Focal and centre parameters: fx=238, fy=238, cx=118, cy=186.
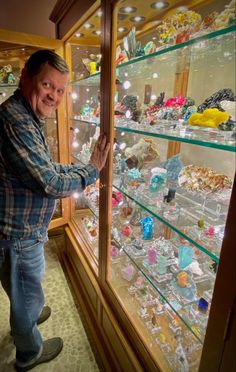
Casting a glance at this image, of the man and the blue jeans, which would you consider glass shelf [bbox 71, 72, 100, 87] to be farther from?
the blue jeans

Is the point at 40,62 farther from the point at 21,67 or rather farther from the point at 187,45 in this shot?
the point at 21,67

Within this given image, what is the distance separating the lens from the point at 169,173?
1.16 metres

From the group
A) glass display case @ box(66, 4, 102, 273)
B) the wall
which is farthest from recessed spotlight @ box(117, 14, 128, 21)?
the wall

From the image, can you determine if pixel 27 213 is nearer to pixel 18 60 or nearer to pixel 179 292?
pixel 179 292

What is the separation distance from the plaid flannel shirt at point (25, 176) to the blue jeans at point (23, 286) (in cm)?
7

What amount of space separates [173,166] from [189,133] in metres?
0.30

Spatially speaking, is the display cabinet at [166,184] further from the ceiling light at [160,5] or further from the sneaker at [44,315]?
the sneaker at [44,315]

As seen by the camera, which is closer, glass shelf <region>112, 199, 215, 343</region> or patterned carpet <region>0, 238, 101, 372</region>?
glass shelf <region>112, 199, 215, 343</region>

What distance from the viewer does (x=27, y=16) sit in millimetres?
2266

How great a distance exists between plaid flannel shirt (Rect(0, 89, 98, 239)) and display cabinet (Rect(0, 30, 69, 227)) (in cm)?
73

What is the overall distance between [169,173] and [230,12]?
65 centimetres

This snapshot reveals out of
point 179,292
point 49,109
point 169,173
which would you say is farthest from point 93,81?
point 179,292

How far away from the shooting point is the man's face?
1021 mm

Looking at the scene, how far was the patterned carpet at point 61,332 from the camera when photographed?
1374 millimetres
